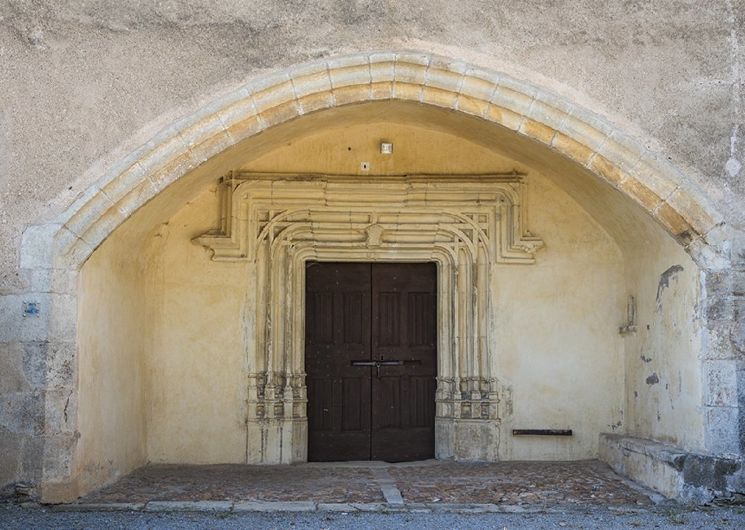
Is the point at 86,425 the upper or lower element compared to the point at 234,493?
upper

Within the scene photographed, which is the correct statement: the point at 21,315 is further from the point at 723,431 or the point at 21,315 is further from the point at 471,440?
the point at 723,431

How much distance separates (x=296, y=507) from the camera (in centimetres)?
670

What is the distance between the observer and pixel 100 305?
7.29 m

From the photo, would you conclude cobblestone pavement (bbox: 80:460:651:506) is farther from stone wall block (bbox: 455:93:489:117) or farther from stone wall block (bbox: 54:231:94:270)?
stone wall block (bbox: 455:93:489:117)

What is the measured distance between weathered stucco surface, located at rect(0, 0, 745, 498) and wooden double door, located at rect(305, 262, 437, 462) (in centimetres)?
236

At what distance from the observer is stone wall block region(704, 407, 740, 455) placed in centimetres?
661

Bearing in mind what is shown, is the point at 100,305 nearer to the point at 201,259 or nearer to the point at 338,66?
the point at 201,259

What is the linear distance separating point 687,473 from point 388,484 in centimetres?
211

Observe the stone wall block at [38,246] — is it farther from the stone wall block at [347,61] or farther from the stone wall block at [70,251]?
the stone wall block at [347,61]

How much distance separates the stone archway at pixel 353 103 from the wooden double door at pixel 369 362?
239 centimetres

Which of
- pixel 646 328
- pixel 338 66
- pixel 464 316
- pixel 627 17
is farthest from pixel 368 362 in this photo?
pixel 627 17

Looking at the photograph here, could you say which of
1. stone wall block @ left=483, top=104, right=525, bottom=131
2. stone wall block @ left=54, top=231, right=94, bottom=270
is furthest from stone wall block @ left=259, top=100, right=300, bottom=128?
stone wall block @ left=54, top=231, right=94, bottom=270

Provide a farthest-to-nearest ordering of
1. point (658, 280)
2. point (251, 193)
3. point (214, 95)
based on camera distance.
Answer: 1. point (251, 193)
2. point (658, 280)
3. point (214, 95)

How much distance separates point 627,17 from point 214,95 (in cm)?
277
